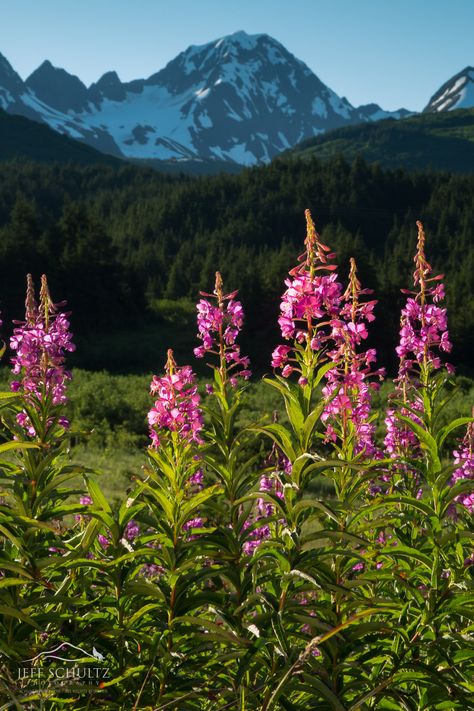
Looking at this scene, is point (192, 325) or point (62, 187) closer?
point (192, 325)

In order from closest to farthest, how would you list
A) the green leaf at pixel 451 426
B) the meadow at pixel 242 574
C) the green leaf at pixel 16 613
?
the green leaf at pixel 16 613 < the meadow at pixel 242 574 < the green leaf at pixel 451 426

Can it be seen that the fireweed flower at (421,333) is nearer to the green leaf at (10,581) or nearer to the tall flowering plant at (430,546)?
the tall flowering plant at (430,546)

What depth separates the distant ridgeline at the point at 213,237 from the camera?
239ft

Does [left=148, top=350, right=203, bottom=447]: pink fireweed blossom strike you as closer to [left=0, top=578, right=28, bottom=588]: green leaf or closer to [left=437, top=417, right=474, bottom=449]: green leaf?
[left=0, top=578, right=28, bottom=588]: green leaf

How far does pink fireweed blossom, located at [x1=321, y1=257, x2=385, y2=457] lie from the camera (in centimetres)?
437

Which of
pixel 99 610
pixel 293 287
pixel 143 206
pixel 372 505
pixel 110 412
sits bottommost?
pixel 110 412

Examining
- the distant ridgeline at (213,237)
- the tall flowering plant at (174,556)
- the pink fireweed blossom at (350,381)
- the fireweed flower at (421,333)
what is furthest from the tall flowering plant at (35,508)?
the distant ridgeline at (213,237)

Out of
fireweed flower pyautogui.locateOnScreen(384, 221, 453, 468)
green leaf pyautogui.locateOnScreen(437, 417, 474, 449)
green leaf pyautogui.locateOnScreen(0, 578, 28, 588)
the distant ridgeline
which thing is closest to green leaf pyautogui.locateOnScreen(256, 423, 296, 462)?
green leaf pyautogui.locateOnScreen(437, 417, 474, 449)

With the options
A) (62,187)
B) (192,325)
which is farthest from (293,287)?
(62,187)

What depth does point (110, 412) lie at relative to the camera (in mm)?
34406

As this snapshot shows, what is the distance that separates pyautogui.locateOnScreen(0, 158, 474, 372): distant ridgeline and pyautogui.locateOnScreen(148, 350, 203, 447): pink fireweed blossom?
56.5 meters

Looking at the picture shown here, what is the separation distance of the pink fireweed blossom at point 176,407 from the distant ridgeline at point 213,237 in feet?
185

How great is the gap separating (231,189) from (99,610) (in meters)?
162

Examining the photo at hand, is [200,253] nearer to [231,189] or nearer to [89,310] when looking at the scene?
[231,189]
